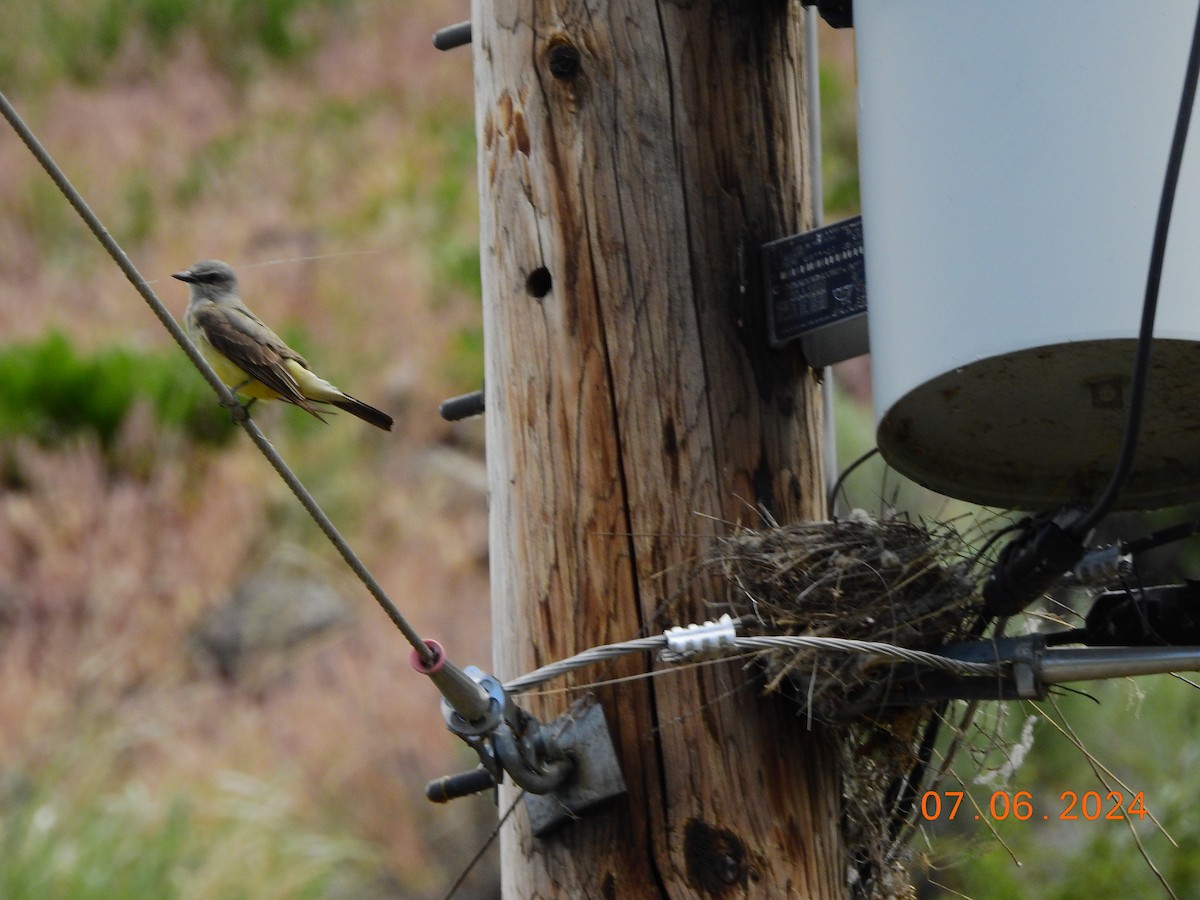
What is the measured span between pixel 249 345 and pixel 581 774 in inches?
56.9

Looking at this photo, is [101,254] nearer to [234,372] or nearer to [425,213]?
[425,213]

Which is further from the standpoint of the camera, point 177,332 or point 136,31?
point 136,31

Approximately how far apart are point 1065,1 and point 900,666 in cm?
117

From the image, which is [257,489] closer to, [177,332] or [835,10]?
[835,10]

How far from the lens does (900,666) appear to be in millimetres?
2881

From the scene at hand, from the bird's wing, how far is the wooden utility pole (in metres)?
0.67

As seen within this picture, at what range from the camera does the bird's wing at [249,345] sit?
12.1 feet

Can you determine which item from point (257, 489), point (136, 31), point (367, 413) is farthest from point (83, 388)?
point (367, 413)

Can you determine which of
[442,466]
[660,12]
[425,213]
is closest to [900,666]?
[660,12]

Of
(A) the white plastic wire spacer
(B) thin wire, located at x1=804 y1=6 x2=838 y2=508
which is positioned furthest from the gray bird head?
(A) the white plastic wire spacer

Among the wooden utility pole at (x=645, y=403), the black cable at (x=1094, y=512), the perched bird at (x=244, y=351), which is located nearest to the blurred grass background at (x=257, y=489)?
the wooden utility pole at (x=645, y=403)

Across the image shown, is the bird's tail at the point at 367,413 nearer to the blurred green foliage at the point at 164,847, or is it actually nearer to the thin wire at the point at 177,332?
the thin wire at the point at 177,332

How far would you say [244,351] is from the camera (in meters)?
3.81

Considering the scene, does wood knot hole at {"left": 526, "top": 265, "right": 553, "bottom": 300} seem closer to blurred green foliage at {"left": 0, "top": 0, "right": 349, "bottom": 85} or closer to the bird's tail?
the bird's tail
